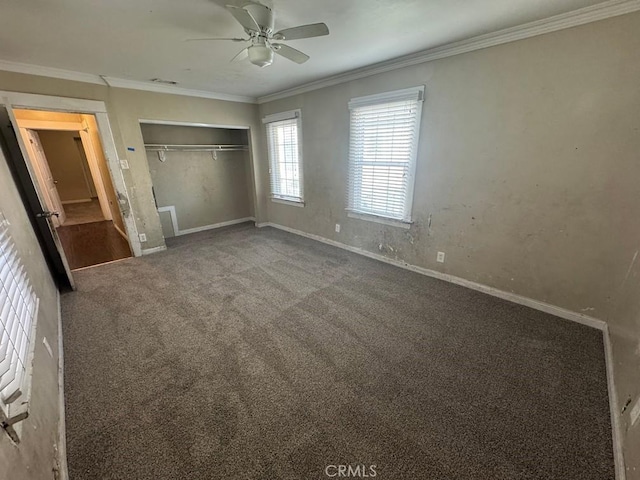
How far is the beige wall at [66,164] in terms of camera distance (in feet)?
25.5

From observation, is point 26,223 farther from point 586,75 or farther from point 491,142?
point 586,75

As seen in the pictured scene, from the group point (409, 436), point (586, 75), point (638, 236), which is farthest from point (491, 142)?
point (409, 436)

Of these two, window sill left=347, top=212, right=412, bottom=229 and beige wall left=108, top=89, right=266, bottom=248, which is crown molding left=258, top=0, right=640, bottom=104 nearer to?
window sill left=347, top=212, right=412, bottom=229

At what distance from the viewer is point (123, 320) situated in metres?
2.44

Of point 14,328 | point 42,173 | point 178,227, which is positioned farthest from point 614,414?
point 42,173

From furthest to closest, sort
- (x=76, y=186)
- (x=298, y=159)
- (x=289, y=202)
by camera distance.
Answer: (x=76, y=186), (x=289, y=202), (x=298, y=159)

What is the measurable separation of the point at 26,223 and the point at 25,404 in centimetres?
220

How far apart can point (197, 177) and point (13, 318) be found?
4339mm

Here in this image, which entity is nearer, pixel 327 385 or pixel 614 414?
pixel 614 414

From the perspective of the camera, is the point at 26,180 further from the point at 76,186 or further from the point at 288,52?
the point at 76,186

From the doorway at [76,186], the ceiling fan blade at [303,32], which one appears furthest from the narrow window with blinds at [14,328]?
the ceiling fan blade at [303,32]

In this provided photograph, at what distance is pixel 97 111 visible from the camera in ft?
11.1

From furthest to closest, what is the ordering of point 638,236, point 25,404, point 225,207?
point 225,207 < point 638,236 < point 25,404

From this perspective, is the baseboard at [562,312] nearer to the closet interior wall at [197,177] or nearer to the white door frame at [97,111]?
the closet interior wall at [197,177]
